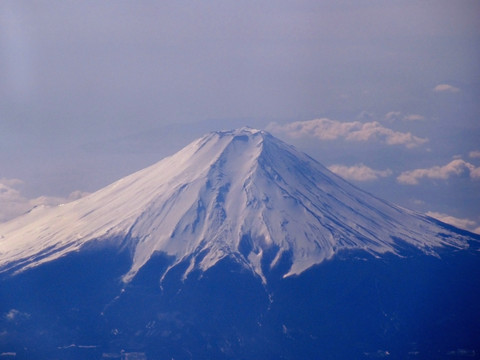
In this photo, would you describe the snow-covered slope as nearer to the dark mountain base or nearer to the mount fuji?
the mount fuji

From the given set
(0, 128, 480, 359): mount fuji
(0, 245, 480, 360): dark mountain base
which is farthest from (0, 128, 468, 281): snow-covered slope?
(0, 245, 480, 360): dark mountain base

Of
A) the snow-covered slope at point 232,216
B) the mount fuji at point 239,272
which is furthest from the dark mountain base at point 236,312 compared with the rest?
the snow-covered slope at point 232,216

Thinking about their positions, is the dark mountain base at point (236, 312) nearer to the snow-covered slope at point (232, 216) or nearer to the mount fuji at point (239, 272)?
the mount fuji at point (239, 272)

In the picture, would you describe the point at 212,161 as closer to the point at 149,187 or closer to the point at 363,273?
the point at 149,187

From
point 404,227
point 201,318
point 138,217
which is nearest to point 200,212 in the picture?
point 138,217

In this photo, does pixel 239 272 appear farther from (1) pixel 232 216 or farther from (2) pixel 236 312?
(1) pixel 232 216

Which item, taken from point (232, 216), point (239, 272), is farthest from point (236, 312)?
point (232, 216)
